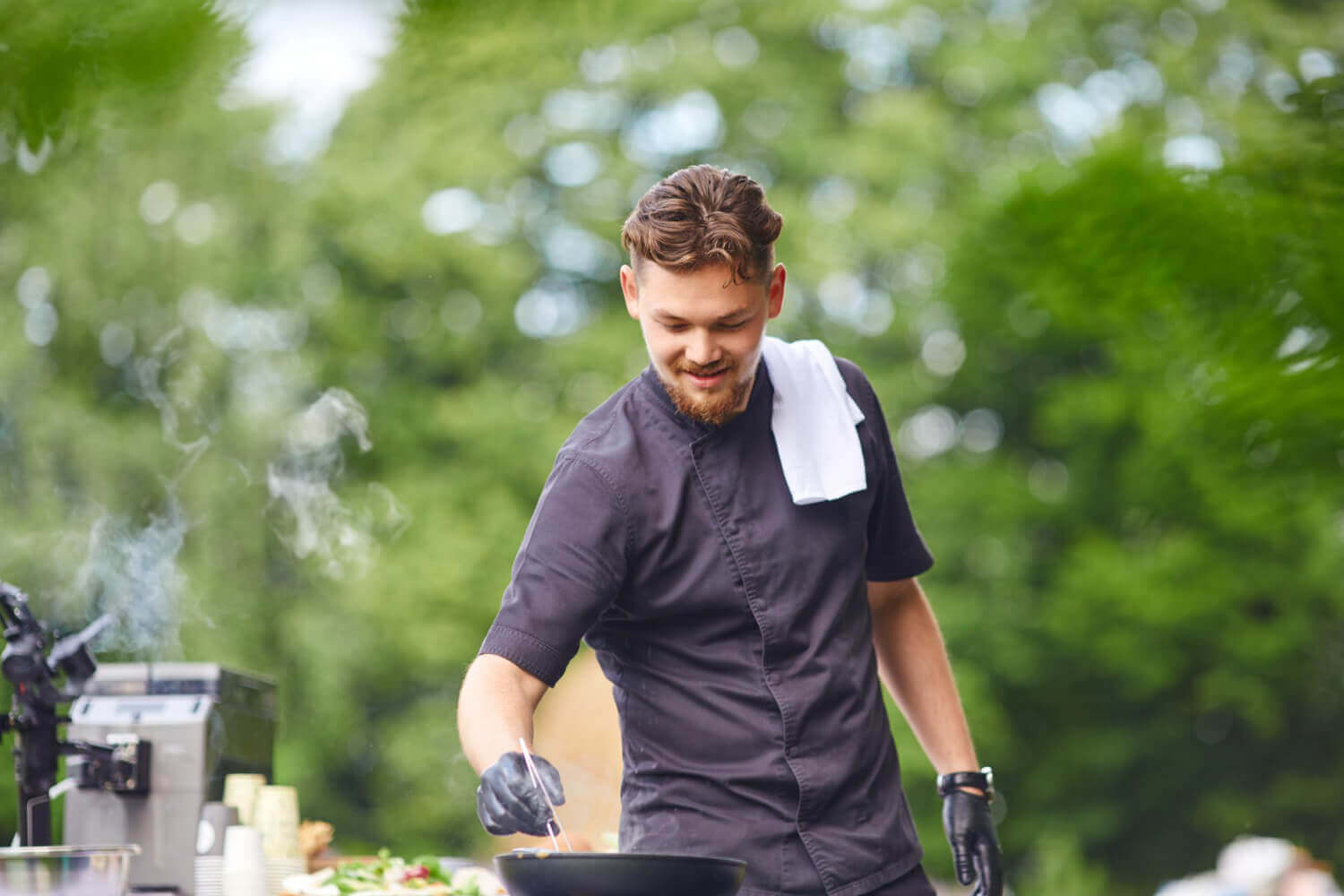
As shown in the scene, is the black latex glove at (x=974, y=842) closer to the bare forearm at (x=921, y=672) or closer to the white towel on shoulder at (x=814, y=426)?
the bare forearm at (x=921, y=672)

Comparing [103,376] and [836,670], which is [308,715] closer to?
[103,376]

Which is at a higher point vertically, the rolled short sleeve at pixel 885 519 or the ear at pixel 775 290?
the ear at pixel 775 290

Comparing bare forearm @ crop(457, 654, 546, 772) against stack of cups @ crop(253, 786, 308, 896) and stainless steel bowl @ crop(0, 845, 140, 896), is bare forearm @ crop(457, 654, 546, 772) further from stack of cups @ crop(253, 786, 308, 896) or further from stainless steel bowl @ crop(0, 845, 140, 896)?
stack of cups @ crop(253, 786, 308, 896)

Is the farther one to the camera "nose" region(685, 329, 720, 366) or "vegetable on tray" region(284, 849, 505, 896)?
"vegetable on tray" region(284, 849, 505, 896)

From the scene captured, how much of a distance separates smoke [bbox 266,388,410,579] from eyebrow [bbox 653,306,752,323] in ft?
33.2

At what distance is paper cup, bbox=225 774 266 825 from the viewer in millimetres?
3049

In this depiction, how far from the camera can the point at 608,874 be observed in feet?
4.90

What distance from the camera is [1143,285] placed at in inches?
111

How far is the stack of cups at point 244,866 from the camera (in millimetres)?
2742

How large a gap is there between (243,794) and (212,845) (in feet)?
0.55

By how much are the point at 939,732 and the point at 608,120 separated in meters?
12.2

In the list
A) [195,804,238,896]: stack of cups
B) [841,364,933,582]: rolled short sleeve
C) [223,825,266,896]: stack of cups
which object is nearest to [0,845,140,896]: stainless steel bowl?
[223,825,266,896]: stack of cups

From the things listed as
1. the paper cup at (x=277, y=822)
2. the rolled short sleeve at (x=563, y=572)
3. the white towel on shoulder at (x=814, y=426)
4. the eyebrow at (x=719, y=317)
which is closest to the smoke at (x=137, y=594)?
the paper cup at (x=277, y=822)

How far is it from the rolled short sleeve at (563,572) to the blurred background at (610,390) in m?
9.75
